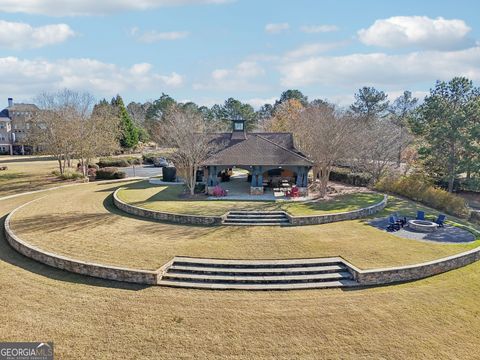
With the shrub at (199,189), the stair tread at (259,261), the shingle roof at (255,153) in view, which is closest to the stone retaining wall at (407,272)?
the stair tread at (259,261)

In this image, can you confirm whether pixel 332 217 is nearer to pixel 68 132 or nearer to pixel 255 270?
pixel 255 270

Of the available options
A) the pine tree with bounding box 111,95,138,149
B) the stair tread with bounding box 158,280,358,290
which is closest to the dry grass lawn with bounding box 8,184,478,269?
the stair tread with bounding box 158,280,358,290

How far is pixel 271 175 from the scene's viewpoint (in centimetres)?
3094

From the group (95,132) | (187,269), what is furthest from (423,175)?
(95,132)

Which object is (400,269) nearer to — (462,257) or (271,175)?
(462,257)

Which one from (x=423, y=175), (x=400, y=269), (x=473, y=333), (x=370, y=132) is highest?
(x=370, y=132)

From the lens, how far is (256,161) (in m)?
26.4

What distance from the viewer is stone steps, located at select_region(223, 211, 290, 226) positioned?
65.7 feet

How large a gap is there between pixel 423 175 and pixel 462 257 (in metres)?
19.1

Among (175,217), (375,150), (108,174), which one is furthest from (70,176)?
(375,150)

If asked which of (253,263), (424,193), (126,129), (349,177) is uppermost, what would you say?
(126,129)

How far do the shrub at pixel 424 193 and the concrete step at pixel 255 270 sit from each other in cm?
1667

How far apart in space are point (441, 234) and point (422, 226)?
106cm

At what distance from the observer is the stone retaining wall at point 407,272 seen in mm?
13383
